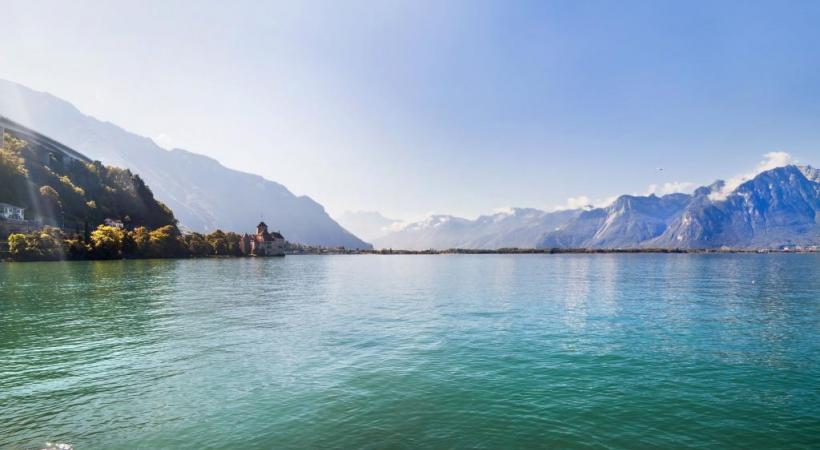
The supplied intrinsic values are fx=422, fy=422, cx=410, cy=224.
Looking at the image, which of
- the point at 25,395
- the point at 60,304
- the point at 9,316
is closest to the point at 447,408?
the point at 25,395

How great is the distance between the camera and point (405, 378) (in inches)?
1155

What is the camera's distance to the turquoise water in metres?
20.5

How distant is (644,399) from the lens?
83.0 ft

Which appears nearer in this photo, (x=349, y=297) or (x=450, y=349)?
(x=450, y=349)

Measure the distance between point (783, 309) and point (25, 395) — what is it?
86955 millimetres

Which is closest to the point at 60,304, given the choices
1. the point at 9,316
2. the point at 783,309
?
the point at 9,316

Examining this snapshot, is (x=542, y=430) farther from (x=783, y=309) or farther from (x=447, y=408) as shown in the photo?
(x=783, y=309)

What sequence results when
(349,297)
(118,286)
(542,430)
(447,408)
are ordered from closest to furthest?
(542,430) < (447,408) < (349,297) < (118,286)

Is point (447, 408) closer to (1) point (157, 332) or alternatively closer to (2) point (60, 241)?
(1) point (157, 332)

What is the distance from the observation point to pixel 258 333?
44000 mm

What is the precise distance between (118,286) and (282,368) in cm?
7604

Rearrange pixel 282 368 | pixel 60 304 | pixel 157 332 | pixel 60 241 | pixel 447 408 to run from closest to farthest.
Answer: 1. pixel 447 408
2. pixel 282 368
3. pixel 157 332
4. pixel 60 304
5. pixel 60 241

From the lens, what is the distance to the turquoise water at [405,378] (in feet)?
67.2

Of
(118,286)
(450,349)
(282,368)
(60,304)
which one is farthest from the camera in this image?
(118,286)
